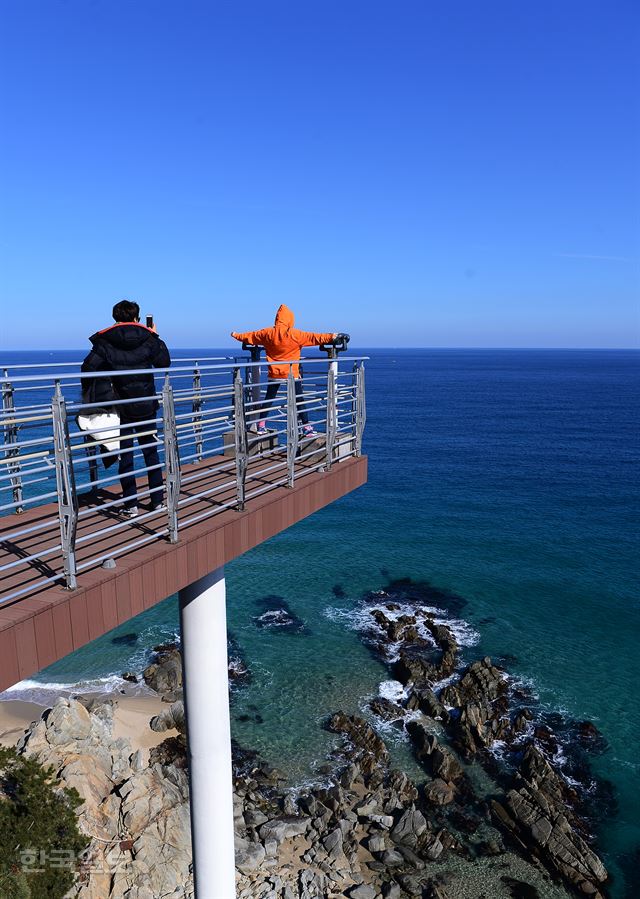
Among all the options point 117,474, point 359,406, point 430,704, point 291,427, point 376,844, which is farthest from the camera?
point 430,704

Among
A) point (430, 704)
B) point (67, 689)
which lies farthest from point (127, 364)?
point (67, 689)

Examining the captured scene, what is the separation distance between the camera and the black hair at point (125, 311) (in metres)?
6.68

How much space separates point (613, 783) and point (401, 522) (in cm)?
2465

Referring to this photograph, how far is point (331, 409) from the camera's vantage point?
898cm

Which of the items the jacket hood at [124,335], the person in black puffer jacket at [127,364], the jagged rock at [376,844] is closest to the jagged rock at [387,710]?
the jagged rock at [376,844]

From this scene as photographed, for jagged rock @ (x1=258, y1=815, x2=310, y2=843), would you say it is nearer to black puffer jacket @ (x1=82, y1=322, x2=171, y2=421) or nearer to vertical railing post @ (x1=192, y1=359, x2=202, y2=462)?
vertical railing post @ (x1=192, y1=359, x2=202, y2=462)

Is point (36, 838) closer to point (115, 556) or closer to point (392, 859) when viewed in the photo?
point (392, 859)

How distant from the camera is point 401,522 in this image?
42.8m

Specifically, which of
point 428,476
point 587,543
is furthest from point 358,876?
point 428,476

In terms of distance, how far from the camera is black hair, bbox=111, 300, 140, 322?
21.9 feet

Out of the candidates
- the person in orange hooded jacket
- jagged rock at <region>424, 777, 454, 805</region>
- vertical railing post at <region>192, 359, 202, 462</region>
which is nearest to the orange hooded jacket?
the person in orange hooded jacket

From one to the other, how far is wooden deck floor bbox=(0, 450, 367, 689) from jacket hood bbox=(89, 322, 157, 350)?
165 centimetres

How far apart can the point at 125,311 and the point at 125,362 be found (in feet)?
1.88

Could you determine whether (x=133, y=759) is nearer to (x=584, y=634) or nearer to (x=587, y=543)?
(x=584, y=634)
